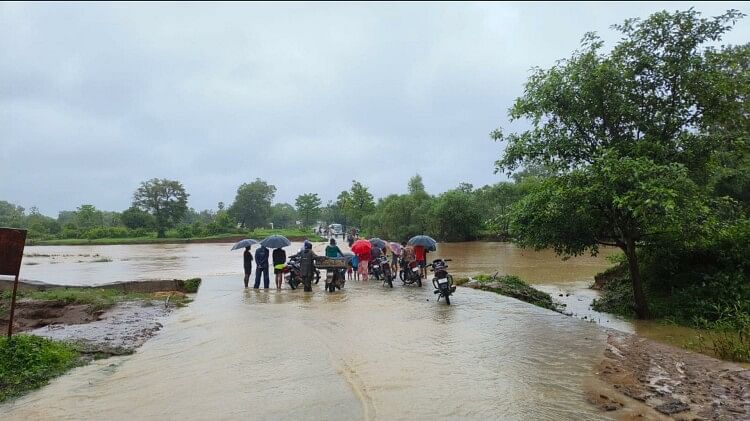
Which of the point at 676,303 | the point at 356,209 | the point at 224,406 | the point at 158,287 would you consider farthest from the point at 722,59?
the point at 356,209

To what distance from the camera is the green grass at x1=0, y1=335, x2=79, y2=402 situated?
249 inches

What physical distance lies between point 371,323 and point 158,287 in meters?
10.5

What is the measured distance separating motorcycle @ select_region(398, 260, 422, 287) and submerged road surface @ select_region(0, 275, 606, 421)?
4.49 metres

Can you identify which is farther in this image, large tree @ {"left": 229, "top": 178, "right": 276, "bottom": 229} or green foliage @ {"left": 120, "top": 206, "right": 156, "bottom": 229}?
large tree @ {"left": 229, "top": 178, "right": 276, "bottom": 229}

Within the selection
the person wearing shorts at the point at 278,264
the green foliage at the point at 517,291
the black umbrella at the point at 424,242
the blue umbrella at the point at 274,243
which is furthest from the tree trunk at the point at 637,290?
the person wearing shorts at the point at 278,264

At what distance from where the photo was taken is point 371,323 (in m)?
A: 9.95

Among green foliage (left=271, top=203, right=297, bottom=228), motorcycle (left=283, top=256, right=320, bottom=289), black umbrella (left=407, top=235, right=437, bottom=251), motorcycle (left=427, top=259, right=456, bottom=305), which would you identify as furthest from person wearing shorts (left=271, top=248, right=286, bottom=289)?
green foliage (left=271, top=203, right=297, bottom=228)

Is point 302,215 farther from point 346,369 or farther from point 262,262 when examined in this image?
point 346,369

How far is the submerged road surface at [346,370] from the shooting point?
5.30 meters

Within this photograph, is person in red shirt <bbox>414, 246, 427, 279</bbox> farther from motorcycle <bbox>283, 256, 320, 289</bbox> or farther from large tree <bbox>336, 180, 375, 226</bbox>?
large tree <bbox>336, 180, 375, 226</bbox>

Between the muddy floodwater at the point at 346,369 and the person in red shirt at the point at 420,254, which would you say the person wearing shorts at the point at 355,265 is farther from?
the muddy floodwater at the point at 346,369

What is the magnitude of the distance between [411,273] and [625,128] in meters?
7.99

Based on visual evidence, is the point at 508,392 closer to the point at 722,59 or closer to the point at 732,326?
the point at 732,326

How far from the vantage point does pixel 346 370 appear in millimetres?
6703
